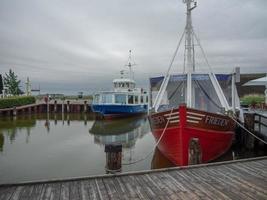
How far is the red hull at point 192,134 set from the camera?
9.24m

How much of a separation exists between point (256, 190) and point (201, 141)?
13.3ft

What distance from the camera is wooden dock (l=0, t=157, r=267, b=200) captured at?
5.40 meters

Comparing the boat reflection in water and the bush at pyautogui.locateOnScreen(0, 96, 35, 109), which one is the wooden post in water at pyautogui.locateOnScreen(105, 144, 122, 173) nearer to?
the boat reflection in water

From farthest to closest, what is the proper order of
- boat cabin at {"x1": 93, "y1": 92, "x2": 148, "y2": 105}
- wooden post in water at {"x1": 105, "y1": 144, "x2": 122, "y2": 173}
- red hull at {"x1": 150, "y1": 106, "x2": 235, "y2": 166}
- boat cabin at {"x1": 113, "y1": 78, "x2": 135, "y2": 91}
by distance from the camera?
boat cabin at {"x1": 113, "y1": 78, "x2": 135, "y2": 91} → boat cabin at {"x1": 93, "y1": 92, "x2": 148, "y2": 105} → red hull at {"x1": 150, "y1": 106, "x2": 235, "y2": 166} → wooden post in water at {"x1": 105, "y1": 144, "x2": 122, "y2": 173}

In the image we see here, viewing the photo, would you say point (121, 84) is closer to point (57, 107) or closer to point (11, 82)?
point (57, 107)

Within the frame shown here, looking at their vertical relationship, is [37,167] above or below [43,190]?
below

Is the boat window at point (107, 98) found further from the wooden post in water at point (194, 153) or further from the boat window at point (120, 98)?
the wooden post in water at point (194, 153)

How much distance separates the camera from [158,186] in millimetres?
5922

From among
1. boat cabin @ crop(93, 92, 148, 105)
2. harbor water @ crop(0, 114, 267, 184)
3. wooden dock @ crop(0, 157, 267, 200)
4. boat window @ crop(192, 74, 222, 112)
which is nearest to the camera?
wooden dock @ crop(0, 157, 267, 200)

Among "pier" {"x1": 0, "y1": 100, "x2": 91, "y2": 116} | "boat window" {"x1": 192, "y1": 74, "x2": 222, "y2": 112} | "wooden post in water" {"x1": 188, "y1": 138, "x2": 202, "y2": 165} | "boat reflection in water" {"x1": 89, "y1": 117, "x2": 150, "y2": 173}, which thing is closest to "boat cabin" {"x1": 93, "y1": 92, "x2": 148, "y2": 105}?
"boat reflection in water" {"x1": 89, "y1": 117, "x2": 150, "y2": 173}

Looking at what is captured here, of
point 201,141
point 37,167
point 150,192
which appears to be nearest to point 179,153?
point 201,141

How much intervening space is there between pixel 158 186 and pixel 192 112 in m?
3.97

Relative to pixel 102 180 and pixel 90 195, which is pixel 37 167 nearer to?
pixel 102 180

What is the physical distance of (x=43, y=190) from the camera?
5.68 metres
